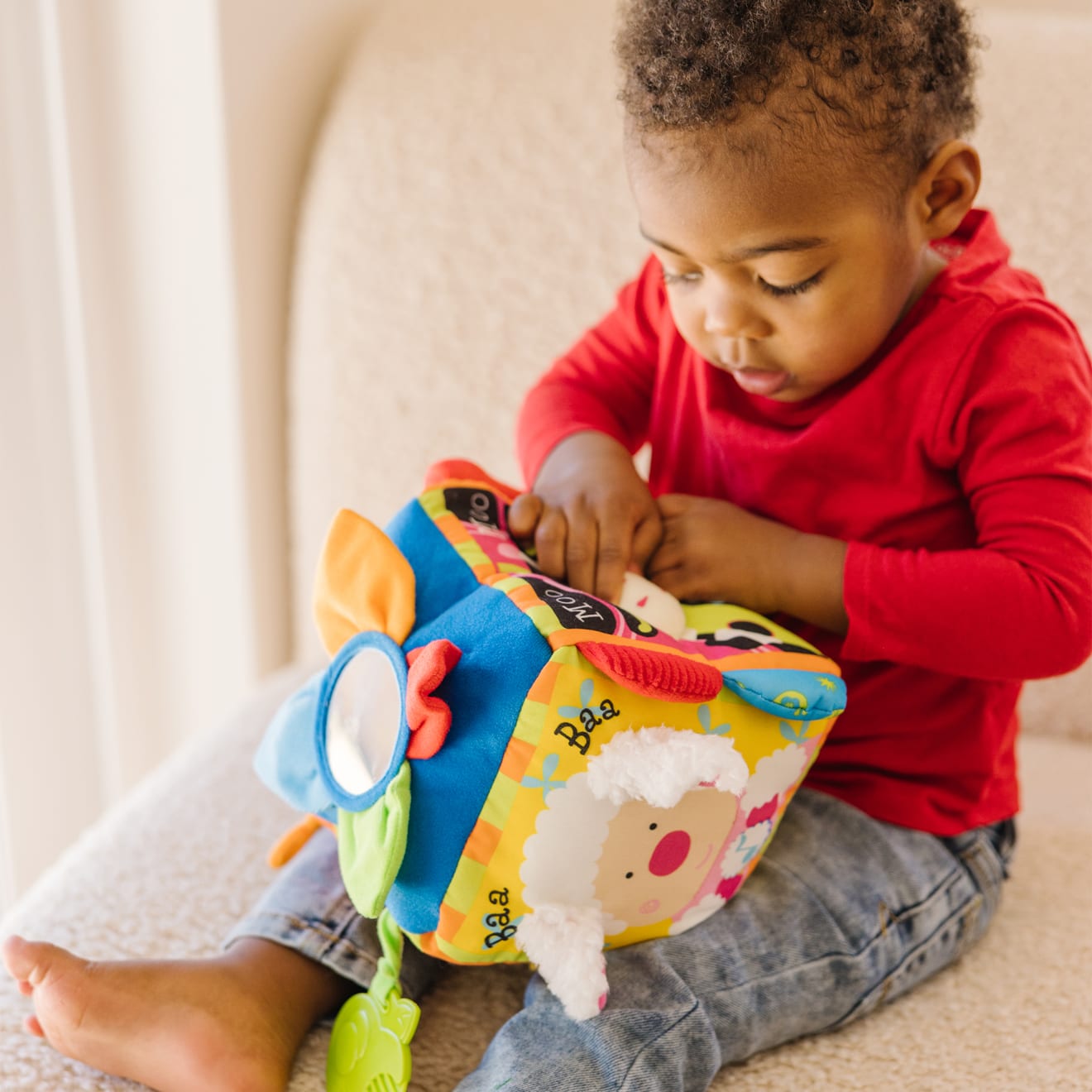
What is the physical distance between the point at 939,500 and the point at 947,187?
17 cm

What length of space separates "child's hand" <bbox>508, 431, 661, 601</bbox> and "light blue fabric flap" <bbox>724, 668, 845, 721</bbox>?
97mm

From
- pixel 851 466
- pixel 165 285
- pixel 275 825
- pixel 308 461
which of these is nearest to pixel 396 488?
pixel 308 461

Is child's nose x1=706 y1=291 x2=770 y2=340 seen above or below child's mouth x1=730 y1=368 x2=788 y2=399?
above

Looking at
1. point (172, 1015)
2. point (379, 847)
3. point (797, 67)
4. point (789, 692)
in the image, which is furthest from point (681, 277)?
point (172, 1015)

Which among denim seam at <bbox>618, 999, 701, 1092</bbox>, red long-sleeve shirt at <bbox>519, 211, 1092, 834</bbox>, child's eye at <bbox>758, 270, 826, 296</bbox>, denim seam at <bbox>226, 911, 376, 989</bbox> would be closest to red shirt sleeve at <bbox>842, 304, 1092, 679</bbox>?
red long-sleeve shirt at <bbox>519, 211, 1092, 834</bbox>

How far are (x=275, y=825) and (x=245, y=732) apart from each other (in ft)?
0.38

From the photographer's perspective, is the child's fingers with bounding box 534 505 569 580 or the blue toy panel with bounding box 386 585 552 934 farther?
the child's fingers with bounding box 534 505 569 580

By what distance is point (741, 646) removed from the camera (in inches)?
24.2

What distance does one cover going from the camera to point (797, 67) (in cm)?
58

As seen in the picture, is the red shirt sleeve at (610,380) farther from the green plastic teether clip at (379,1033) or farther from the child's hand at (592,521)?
the green plastic teether clip at (379,1033)

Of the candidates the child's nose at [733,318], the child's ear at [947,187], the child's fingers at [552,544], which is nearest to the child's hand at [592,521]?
the child's fingers at [552,544]

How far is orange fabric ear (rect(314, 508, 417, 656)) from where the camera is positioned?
2.04 feet

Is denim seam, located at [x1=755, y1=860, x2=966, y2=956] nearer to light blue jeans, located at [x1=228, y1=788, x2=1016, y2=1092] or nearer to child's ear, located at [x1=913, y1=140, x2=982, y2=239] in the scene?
light blue jeans, located at [x1=228, y1=788, x2=1016, y2=1092]

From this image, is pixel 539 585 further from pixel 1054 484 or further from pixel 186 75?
pixel 186 75
